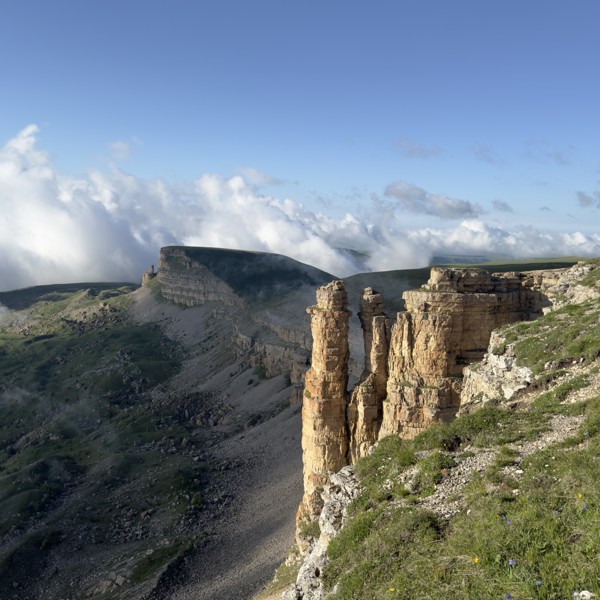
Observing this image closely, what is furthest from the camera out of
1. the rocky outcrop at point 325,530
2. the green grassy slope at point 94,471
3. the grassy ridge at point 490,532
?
the green grassy slope at point 94,471

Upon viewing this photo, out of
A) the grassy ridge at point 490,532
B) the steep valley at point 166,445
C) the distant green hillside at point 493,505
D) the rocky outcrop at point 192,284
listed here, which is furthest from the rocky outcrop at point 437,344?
the rocky outcrop at point 192,284

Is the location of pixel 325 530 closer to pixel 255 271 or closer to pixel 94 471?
pixel 94 471

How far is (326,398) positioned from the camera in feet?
112

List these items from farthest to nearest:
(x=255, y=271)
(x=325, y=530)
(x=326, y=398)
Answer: (x=255, y=271)
(x=326, y=398)
(x=325, y=530)

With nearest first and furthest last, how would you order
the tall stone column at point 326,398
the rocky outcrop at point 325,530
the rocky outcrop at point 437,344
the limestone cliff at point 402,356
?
the rocky outcrop at point 325,530
the rocky outcrop at point 437,344
the limestone cliff at point 402,356
the tall stone column at point 326,398

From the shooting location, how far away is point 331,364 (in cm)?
3441

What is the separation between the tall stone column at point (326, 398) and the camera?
3403cm

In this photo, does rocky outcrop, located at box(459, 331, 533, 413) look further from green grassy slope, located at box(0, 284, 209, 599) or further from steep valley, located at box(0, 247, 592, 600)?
green grassy slope, located at box(0, 284, 209, 599)

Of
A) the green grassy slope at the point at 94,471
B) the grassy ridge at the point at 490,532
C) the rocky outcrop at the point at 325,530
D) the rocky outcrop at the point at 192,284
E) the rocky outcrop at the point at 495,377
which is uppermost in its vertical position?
the rocky outcrop at the point at 192,284

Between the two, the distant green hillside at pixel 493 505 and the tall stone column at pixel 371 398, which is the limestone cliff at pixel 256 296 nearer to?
the tall stone column at pixel 371 398

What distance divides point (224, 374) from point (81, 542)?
188 ft

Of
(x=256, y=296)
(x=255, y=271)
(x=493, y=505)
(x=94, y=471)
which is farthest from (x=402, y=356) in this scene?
(x=255, y=271)

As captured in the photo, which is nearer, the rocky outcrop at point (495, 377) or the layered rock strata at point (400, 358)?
the rocky outcrop at point (495, 377)

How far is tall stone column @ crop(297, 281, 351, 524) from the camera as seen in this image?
34.0 metres
